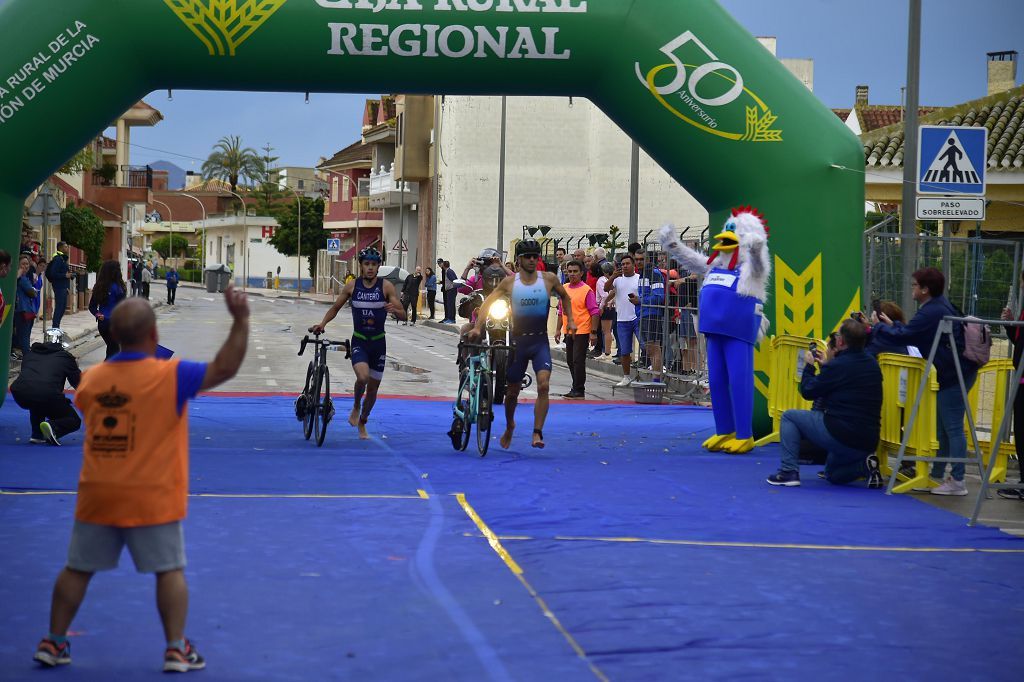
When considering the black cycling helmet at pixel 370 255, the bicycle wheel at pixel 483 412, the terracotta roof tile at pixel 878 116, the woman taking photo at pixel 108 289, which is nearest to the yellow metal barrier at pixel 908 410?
the bicycle wheel at pixel 483 412

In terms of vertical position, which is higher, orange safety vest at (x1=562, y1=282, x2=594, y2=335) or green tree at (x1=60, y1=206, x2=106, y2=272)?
green tree at (x1=60, y1=206, x2=106, y2=272)

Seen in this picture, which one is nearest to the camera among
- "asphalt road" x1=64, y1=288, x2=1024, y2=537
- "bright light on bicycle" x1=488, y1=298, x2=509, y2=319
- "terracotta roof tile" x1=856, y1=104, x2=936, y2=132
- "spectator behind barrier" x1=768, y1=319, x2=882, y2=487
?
"asphalt road" x1=64, y1=288, x2=1024, y2=537

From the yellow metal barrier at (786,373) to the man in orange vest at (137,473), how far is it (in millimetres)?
8062

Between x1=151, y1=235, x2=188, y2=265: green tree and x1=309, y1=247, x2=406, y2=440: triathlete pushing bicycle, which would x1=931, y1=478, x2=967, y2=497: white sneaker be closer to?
x1=309, y1=247, x2=406, y2=440: triathlete pushing bicycle

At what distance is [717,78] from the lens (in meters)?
13.2

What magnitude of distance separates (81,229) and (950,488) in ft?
118

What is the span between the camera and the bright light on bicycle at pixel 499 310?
1327cm

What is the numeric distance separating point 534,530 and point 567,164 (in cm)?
4491

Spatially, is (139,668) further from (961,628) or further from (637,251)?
(637,251)

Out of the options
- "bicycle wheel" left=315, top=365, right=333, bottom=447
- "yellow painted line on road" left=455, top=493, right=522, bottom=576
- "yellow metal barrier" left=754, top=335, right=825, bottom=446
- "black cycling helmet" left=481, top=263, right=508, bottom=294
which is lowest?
"yellow painted line on road" left=455, top=493, right=522, bottom=576

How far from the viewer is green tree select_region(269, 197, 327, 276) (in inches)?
3669

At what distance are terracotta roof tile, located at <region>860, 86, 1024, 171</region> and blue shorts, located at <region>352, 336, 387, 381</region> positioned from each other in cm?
1425

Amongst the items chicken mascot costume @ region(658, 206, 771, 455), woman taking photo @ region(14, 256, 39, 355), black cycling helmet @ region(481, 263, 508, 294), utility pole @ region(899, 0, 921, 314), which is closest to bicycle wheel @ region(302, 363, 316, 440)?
black cycling helmet @ region(481, 263, 508, 294)

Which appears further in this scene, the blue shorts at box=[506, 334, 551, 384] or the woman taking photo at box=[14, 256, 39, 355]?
the woman taking photo at box=[14, 256, 39, 355]
